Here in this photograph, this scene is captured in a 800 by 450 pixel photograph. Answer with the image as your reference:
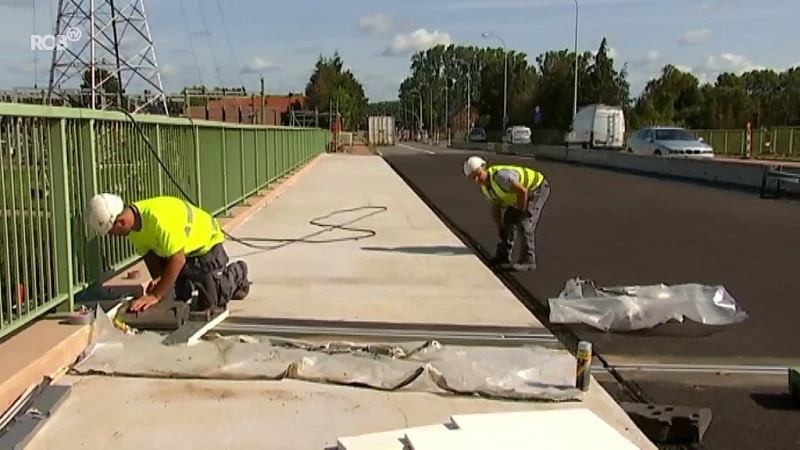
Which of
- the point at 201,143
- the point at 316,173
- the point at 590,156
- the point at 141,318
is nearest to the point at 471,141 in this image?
the point at 590,156

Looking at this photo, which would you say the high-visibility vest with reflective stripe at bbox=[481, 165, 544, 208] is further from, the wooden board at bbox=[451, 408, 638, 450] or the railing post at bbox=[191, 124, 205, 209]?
the wooden board at bbox=[451, 408, 638, 450]

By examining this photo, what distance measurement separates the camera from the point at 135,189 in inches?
309

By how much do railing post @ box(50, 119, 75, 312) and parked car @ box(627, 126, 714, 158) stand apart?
2871cm

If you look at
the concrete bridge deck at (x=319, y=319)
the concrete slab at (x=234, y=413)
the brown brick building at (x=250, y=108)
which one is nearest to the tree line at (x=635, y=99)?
the brown brick building at (x=250, y=108)

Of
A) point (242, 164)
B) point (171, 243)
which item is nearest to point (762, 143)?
point (242, 164)

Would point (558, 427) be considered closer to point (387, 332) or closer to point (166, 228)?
point (387, 332)

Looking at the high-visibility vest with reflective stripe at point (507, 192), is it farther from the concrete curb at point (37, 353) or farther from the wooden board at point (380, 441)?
the wooden board at point (380, 441)

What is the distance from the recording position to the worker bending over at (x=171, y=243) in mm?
5789

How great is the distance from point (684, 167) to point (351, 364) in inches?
948

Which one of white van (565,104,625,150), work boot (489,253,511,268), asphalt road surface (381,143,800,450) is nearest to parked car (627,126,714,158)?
white van (565,104,625,150)

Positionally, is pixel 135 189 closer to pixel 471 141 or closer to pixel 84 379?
pixel 84 379

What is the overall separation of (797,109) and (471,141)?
28.7 m

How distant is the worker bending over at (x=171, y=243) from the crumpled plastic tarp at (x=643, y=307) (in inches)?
109

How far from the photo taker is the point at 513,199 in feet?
30.1
